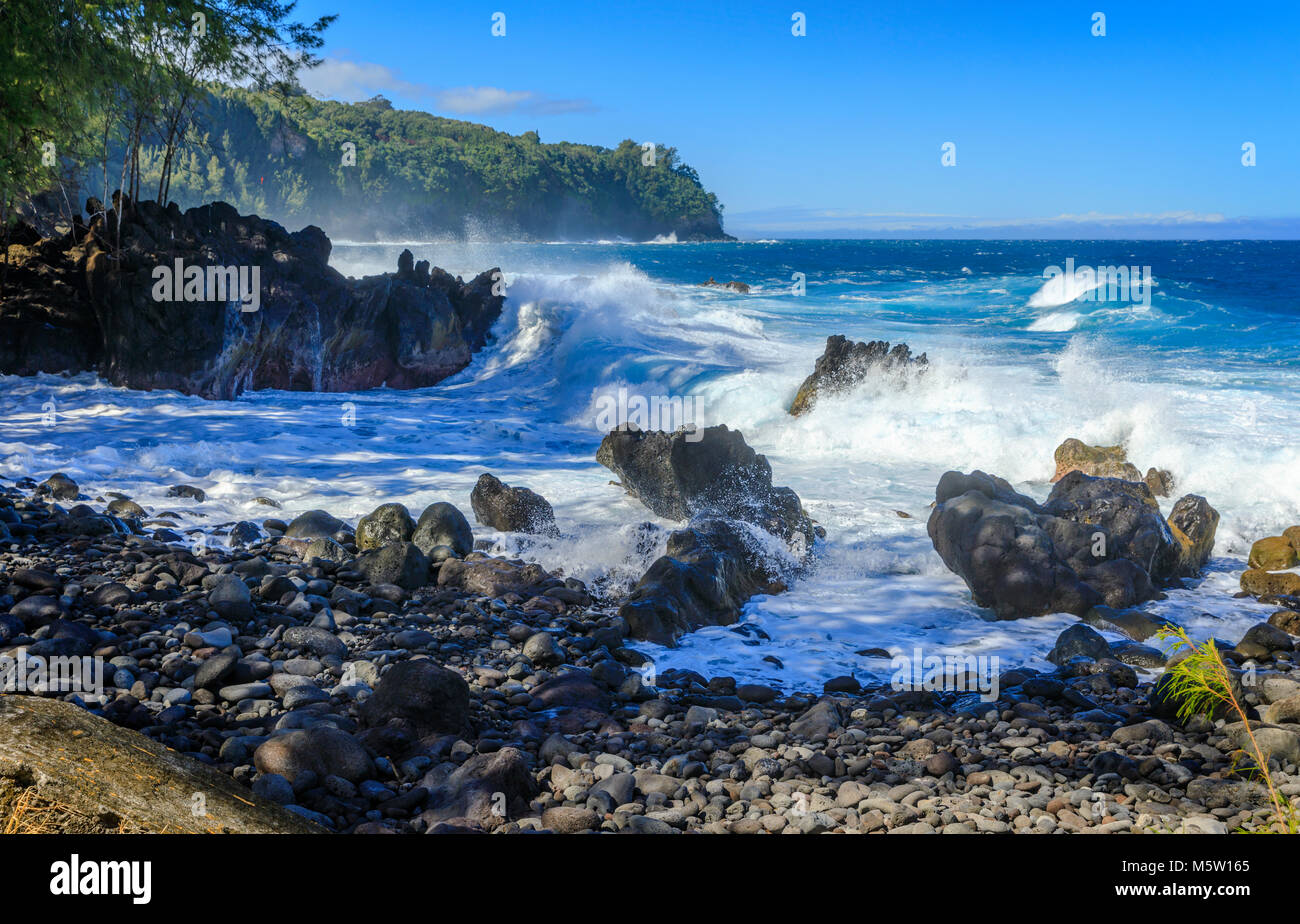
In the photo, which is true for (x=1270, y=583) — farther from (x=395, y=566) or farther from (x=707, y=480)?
(x=395, y=566)

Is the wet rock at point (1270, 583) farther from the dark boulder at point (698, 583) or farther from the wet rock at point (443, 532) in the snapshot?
the wet rock at point (443, 532)

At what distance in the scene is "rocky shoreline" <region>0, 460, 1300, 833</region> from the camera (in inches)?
144

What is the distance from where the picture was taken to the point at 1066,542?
7.70 meters

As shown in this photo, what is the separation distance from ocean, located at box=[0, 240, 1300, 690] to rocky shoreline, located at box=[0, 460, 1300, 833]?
2.53 feet

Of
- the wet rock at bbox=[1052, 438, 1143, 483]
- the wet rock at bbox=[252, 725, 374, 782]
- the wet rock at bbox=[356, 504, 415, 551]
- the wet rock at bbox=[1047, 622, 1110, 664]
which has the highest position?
the wet rock at bbox=[1052, 438, 1143, 483]

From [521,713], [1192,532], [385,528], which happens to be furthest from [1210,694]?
[385,528]

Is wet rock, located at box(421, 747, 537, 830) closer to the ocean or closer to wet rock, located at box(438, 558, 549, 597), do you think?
the ocean

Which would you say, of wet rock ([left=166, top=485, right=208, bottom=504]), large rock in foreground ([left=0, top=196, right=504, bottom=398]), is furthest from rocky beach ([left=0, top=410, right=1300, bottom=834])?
large rock in foreground ([left=0, top=196, right=504, bottom=398])

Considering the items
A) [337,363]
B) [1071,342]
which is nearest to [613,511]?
[337,363]

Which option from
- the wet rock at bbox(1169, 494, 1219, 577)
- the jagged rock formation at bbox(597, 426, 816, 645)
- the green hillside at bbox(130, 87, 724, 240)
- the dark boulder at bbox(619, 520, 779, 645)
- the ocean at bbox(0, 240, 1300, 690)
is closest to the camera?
the dark boulder at bbox(619, 520, 779, 645)

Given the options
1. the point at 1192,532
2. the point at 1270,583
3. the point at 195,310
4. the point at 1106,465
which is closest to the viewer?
the point at 1270,583

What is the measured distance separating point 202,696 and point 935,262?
74812 mm

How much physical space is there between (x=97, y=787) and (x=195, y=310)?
1371 centimetres

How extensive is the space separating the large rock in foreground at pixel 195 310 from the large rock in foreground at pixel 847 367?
9.11 m
